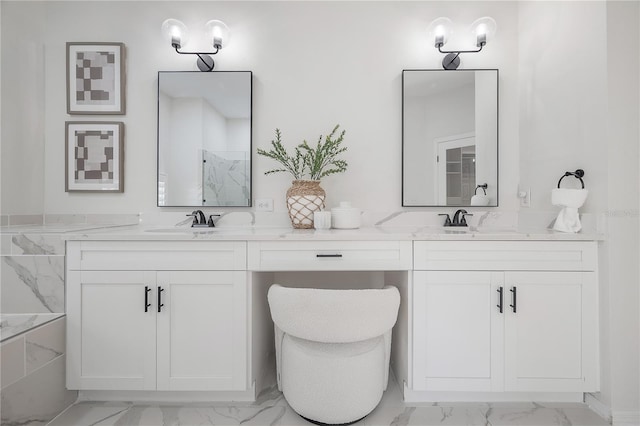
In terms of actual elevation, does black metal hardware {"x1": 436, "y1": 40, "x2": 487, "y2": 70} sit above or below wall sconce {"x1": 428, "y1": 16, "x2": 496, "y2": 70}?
below

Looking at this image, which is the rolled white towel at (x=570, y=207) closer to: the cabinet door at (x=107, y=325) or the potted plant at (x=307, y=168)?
the potted plant at (x=307, y=168)

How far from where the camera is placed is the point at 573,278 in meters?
1.52

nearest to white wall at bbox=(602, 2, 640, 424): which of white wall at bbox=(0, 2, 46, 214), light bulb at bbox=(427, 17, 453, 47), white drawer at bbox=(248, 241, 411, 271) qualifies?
light bulb at bbox=(427, 17, 453, 47)

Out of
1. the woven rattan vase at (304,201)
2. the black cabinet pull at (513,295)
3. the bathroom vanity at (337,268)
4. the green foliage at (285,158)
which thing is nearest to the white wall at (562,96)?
the bathroom vanity at (337,268)

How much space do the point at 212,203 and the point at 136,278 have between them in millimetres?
695

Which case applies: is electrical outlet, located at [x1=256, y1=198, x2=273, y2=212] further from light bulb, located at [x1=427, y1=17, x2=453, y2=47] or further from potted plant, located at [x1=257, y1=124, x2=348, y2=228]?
light bulb, located at [x1=427, y1=17, x2=453, y2=47]

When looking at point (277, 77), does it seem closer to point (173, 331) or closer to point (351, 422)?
point (173, 331)

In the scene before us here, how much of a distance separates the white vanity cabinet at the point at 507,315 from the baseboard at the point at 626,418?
0.46ft

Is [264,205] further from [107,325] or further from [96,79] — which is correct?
[96,79]

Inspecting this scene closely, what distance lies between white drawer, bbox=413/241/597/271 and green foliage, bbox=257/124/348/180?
0.78 metres

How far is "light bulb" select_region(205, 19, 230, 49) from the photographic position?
199cm

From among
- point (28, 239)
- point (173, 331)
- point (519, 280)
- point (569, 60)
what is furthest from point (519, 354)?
point (28, 239)

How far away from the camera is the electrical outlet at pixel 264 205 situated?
2092 mm

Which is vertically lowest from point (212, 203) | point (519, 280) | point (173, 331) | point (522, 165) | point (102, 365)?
point (102, 365)
